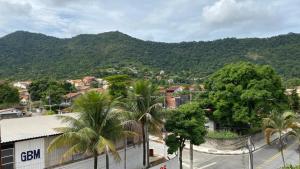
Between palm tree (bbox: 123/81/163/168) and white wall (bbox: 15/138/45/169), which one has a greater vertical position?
palm tree (bbox: 123/81/163/168)

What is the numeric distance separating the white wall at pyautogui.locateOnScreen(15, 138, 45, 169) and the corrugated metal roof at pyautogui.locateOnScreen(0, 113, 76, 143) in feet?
1.33

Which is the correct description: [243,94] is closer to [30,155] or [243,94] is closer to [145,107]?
[145,107]

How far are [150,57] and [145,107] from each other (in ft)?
563

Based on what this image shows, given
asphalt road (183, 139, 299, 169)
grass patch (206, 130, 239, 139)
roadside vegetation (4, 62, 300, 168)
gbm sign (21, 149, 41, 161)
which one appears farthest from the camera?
grass patch (206, 130, 239, 139)

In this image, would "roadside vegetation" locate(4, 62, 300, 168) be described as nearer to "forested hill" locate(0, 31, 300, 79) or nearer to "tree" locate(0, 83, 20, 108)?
"tree" locate(0, 83, 20, 108)

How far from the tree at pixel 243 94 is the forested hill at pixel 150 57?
10724 cm

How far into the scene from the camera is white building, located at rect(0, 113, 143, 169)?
17.3 m

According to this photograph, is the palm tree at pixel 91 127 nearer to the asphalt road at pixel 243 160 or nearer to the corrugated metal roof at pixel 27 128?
the corrugated metal roof at pixel 27 128

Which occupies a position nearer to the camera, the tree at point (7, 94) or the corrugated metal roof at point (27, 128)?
the corrugated metal roof at point (27, 128)

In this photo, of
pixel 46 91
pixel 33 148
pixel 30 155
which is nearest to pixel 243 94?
pixel 33 148

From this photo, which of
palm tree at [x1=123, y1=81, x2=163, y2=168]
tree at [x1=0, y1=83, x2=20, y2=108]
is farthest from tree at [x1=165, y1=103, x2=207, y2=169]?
tree at [x1=0, y1=83, x2=20, y2=108]

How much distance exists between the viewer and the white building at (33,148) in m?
17.3

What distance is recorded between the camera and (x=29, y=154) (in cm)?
1805

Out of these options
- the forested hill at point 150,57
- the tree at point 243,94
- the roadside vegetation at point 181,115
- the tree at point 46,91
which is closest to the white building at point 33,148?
the roadside vegetation at point 181,115
